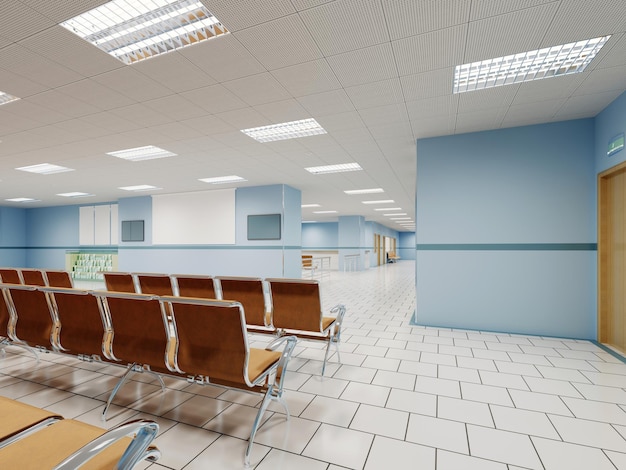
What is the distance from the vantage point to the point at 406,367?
3141 mm

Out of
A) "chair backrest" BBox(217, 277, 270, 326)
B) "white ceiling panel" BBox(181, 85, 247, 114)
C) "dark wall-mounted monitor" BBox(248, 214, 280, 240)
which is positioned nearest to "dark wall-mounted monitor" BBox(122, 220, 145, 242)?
"dark wall-mounted monitor" BBox(248, 214, 280, 240)

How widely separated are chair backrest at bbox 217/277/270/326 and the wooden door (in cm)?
402

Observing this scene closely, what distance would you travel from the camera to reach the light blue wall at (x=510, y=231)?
4.12 meters

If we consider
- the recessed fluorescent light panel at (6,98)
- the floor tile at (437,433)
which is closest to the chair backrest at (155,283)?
the recessed fluorescent light panel at (6,98)

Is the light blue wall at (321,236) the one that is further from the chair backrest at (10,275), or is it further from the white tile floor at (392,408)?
the chair backrest at (10,275)

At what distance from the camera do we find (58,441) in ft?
3.76

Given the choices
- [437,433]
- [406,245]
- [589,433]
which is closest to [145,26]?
[437,433]

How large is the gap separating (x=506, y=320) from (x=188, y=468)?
4.28m

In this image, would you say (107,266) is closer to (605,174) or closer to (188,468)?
(188,468)

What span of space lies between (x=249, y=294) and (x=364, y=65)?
239 centimetres

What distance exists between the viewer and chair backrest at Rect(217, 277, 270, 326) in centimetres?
304

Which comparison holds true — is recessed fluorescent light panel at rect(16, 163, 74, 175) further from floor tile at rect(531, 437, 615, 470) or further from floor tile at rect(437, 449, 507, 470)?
floor tile at rect(531, 437, 615, 470)

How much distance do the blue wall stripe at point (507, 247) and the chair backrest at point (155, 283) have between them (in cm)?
351

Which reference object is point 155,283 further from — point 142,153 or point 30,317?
point 142,153
